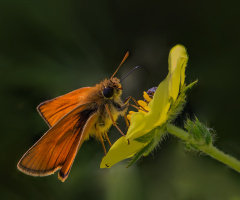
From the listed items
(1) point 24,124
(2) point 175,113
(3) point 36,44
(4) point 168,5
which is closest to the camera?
(2) point 175,113

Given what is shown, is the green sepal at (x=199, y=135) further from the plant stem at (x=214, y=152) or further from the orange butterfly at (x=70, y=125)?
the orange butterfly at (x=70, y=125)

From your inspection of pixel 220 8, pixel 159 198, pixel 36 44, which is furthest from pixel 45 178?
pixel 220 8

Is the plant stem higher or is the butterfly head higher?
the butterfly head

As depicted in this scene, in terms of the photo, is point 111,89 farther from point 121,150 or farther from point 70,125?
point 121,150

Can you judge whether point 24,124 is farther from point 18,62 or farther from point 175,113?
point 175,113

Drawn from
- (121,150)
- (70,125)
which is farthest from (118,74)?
(121,150)

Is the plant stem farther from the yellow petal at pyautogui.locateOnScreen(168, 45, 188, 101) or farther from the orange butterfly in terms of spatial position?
the orange butterfly

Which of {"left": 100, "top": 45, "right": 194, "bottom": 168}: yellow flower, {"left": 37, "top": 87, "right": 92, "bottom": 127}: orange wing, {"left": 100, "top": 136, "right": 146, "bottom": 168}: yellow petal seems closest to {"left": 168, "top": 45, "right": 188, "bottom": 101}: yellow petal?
{"left": 100, "top": 45, "right": 194, "bottom": 168}: yellow flower
